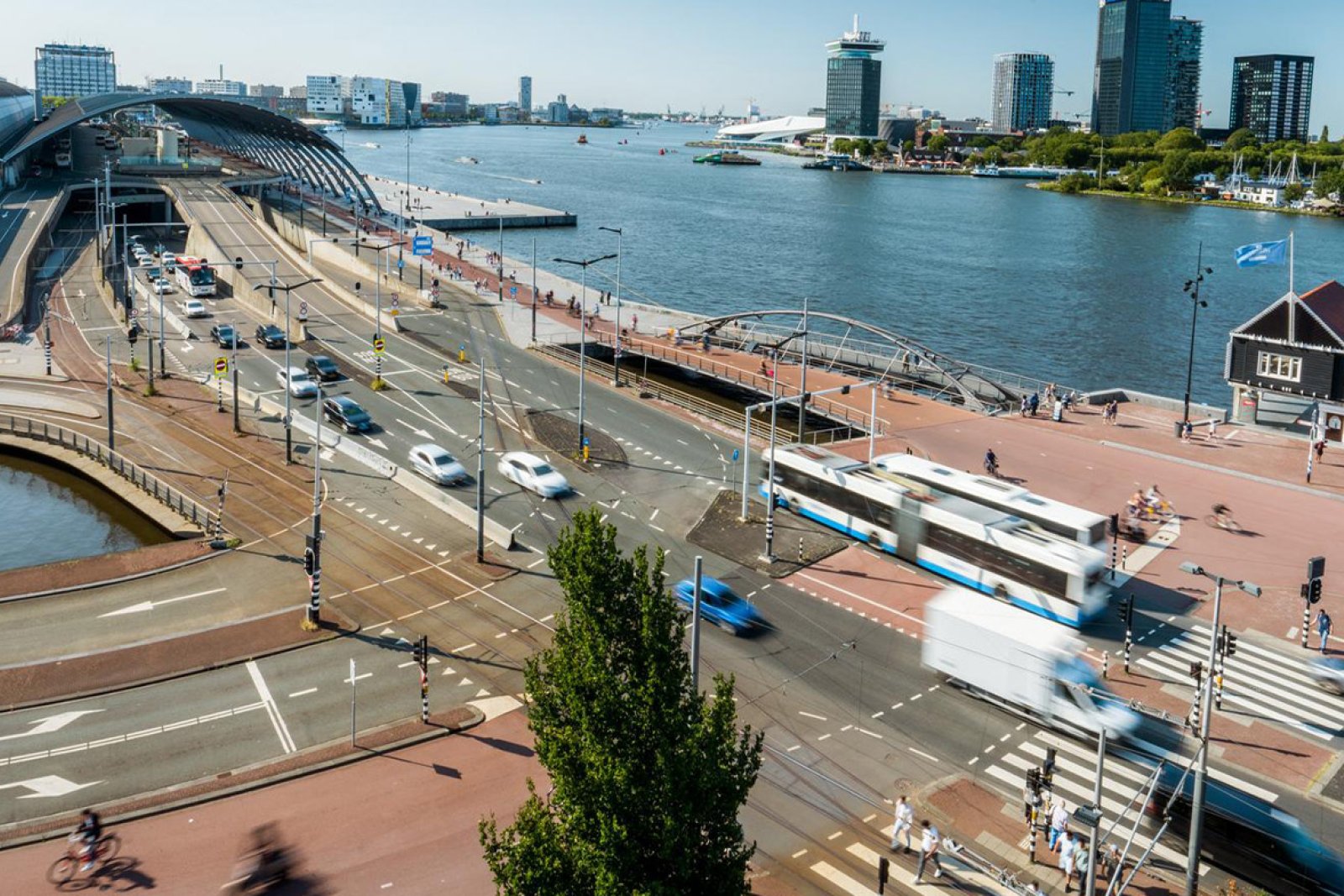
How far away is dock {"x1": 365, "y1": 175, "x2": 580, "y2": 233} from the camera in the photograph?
144m

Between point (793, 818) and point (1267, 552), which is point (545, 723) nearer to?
point (793, 818)

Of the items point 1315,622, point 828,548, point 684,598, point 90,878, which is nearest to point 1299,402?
point 1315,622

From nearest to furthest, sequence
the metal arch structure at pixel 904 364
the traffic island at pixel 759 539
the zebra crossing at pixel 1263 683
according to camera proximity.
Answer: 1. the zebra crossing at pixel 1263 683
2. the traffic island at pixel 759 539
3. the metal arch structure at pixel 904 364

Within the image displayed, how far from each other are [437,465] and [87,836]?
962 inches

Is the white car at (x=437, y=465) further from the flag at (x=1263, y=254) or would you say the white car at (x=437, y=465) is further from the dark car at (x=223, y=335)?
the flag at (x=1263, y=254)

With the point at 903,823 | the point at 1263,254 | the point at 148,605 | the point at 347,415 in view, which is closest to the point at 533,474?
the point at 347,415

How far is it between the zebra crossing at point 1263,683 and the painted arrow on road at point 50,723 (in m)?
28.3

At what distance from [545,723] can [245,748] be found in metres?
12.7

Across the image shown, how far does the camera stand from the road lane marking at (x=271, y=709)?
85.7 ft

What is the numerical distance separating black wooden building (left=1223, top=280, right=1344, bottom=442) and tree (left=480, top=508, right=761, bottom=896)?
44.1 m

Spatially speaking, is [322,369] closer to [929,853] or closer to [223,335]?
[223,335]

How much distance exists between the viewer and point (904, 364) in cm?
6812

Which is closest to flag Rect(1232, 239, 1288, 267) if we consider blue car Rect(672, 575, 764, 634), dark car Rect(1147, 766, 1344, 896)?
blue car Rect(672, 575, 764, 634)

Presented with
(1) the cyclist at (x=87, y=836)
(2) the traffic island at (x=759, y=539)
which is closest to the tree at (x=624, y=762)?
(1) the cyclist at (x=87, y=836)
